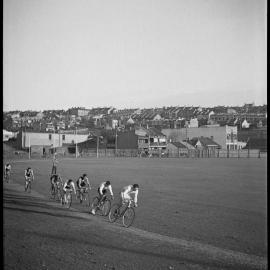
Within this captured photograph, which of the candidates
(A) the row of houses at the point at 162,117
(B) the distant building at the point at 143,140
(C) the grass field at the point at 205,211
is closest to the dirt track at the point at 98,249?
(C) the grass field at the point at 205,211

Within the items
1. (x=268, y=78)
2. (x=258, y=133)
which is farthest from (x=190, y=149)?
(x=268, y=78)

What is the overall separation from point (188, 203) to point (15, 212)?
688 cm

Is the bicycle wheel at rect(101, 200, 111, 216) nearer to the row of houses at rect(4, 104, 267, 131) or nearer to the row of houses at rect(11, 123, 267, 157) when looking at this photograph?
the row of houses at rect(11, 123, 267, 157)

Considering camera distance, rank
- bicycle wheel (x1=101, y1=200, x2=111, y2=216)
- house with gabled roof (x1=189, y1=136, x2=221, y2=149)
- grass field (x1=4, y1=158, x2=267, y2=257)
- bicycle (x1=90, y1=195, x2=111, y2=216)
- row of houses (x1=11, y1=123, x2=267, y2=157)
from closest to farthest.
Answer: grass field (x1=4, y1=158, x2=267, y2=257) < bicycle (x1=90, y1=195, x2=111, y2=216) < bicycle wheel (x1=101, y1=200, x2=111, y2=216) < row of houses (x1=11, y1=123, x2=267, y2=157) < house with gabled roof (x1=189, y1=136, x2=221, y2=149)

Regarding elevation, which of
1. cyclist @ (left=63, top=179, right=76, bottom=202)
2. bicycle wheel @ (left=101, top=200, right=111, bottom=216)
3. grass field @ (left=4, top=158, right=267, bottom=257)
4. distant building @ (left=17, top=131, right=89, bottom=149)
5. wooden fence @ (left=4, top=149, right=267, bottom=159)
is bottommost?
wooden fence @ (left=4, top=149, right=267, bottom=159)

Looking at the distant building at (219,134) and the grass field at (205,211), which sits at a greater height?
the distant building at (219,134)

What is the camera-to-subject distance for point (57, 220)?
37.5 ft

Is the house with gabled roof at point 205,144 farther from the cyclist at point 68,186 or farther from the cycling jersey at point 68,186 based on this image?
the cycling jersey at point 68,186

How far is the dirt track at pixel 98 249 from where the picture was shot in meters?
7.45

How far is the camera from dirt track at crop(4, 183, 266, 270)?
745cm

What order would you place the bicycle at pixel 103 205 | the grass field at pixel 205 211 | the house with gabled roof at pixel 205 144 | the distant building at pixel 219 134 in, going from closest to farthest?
the grass field at pixel 205 211 → the bicycle at pixel 103 205 → the distant building at pixel 219 134 → the house with gabled roof at pixel 205 144

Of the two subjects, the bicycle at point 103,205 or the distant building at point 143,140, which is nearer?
the bicycle at point 103,205

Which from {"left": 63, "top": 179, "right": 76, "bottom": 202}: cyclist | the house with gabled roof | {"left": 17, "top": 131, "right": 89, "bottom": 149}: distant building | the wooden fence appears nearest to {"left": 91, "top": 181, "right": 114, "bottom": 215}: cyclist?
{"left": 63, "top": 179, "right": 76, "bottom": 202}: cyclist

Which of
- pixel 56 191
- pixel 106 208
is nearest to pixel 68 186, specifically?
pixel 106 208
